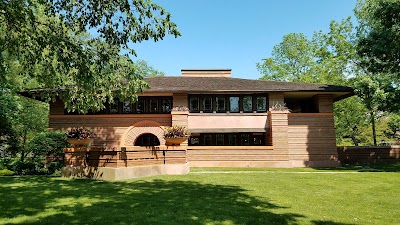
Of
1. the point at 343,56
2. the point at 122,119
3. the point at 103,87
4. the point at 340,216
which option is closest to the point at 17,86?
the point at 122,119

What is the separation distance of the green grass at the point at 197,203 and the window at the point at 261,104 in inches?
547

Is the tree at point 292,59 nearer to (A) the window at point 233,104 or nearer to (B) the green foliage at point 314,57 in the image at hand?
(B) the green foliage at point 314,57

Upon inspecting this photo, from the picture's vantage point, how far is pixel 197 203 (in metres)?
8.85

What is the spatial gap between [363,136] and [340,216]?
41.3 meters

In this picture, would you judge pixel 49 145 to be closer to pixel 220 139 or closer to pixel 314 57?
pixel 220 139

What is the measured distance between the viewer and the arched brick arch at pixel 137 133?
25.6 m

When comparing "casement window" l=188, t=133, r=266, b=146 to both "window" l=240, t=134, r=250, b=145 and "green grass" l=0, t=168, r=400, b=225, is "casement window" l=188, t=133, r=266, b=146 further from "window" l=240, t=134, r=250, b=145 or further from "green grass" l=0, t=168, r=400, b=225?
"green grass" l=0, t=168, r=400, b=225

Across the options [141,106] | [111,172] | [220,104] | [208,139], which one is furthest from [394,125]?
[111,172]

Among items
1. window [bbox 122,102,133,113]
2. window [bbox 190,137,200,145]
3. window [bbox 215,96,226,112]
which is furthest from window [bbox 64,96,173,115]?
window [bbox 215,96,226,112]

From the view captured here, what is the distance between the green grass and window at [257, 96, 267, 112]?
45.6ft

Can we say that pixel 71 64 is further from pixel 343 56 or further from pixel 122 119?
pixel 343 56

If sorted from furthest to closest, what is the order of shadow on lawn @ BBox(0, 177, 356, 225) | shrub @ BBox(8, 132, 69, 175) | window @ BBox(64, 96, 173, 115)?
window @ BBox(64, 96, 173, 115) → shrub @ BBox(8, 132, 69, 175) → shadow on lawn @ BBox(0, 177, 356, 225)

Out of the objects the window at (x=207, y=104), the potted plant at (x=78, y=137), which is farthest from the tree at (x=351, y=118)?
the potted plant at (x=78, y=137)

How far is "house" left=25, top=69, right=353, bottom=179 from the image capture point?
2520 centimetres
